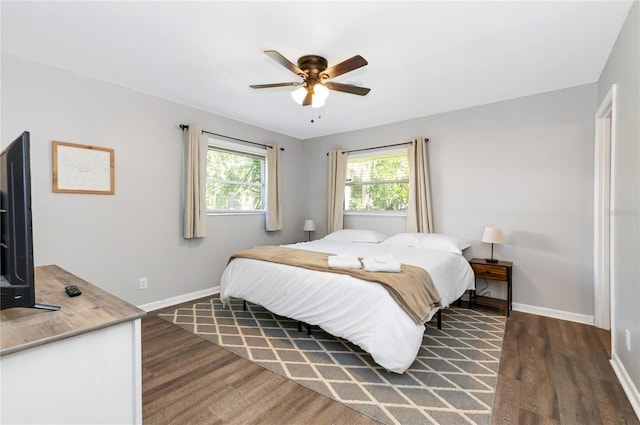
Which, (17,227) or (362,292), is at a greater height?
(17,227)

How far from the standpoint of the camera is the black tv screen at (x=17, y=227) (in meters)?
1.06

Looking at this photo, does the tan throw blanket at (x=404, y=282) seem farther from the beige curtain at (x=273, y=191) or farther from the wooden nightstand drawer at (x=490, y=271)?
the beige curtain at (x=273, y=191)

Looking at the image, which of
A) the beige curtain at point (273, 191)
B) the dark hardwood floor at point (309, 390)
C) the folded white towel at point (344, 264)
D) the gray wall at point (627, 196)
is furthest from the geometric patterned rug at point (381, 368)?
the beige curtain at point (273, 191)

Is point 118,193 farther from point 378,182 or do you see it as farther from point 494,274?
point 494,274

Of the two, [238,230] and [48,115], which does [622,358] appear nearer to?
[238,230]

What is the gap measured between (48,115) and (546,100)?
5.06 m

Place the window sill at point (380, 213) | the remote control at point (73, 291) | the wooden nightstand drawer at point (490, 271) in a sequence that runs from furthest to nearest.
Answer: the window sill at point (380, 213) → the wooden nightstand drawer at point (490, 271) → the remote control at point (73, 291)

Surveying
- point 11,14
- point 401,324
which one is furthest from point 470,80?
point 11,14

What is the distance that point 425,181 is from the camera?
3977 millimetres

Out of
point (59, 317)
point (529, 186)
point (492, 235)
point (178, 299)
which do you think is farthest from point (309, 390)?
point (529, 186)

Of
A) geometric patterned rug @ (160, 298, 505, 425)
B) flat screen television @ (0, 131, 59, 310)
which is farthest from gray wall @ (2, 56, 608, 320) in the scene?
flat screen television @ (0, 131, 59, 310)

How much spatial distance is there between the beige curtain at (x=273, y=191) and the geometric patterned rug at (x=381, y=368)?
174 cm

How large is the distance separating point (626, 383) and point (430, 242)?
6.25 feet

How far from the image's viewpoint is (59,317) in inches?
43.3
